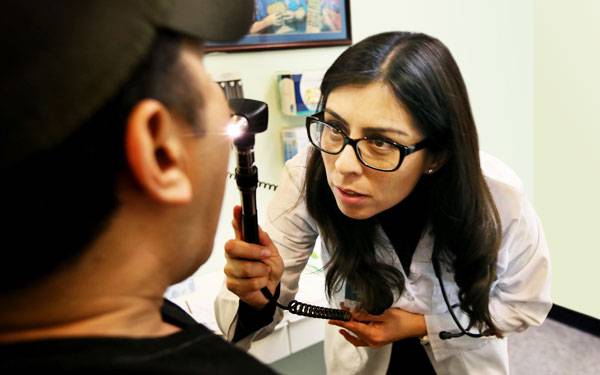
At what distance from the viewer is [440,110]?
2.85ft

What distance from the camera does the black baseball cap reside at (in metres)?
0.30

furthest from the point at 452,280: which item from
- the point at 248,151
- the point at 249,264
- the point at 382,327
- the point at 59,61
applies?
the point at 59,61

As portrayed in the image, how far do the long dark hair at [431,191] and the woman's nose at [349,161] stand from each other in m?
0.13

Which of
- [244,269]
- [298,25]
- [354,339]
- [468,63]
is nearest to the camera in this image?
[244,269]

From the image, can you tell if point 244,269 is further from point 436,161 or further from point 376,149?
point 436,161

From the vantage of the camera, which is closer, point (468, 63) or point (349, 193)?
point (349, 193)

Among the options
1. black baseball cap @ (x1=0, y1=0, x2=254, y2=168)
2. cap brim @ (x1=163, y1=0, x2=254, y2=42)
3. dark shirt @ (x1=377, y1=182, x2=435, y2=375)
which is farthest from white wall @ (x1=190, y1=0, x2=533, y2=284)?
black baseball cap @ (x1=0, y1=0, x2=254, y2=168)

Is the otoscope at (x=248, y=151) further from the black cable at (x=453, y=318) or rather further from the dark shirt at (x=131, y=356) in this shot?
the black cable at (x=453, y=318)

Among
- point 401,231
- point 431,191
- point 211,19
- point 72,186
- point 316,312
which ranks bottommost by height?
point 316,312

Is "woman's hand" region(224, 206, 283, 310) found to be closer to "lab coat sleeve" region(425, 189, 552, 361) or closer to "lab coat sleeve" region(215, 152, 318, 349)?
"lab coat sleeve" region(215, 152, 318, 349)

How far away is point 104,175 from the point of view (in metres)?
0.36

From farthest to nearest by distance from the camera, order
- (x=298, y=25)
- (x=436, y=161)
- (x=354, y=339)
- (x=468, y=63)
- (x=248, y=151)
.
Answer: (x=468, y=63) → (x=298, y=25) → (x=354, y=339) → (x=436, y=161) → (x=248, y=151)

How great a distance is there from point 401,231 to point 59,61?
900 millimetres

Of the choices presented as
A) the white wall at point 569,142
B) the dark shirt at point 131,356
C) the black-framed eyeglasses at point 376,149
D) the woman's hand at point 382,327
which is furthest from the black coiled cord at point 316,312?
the white wall at point 569,142
